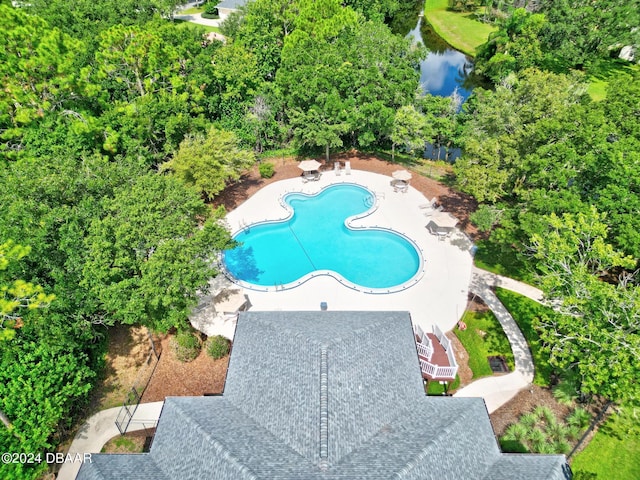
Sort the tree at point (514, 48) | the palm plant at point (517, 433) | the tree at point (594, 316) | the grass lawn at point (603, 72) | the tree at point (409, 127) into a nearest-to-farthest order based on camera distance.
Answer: the tree at point (594, 316)
the palm plant at point (517, 433)
the tree at point (409, 127)
the tree at point (514, 48)
the grass lawn at point (603, 72)

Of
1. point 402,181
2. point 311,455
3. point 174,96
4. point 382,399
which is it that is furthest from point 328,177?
point 311,455

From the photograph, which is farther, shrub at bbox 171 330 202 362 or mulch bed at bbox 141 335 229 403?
shrub at bbox 171 330 202 362

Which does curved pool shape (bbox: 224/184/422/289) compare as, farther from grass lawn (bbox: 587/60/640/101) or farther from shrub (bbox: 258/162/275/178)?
grass lawn (bbox: 587/60/640/101)

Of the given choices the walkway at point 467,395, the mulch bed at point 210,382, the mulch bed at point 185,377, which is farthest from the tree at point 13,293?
the mulch bed at point 210,382

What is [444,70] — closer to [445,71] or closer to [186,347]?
[445,71]

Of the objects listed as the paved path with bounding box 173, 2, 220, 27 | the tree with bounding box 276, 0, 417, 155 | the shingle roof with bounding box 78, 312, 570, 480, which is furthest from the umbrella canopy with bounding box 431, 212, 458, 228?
the paved path with bounding box 173, 2, 220, 27

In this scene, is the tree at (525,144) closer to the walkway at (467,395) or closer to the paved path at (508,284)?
the paved path at (508,284)
